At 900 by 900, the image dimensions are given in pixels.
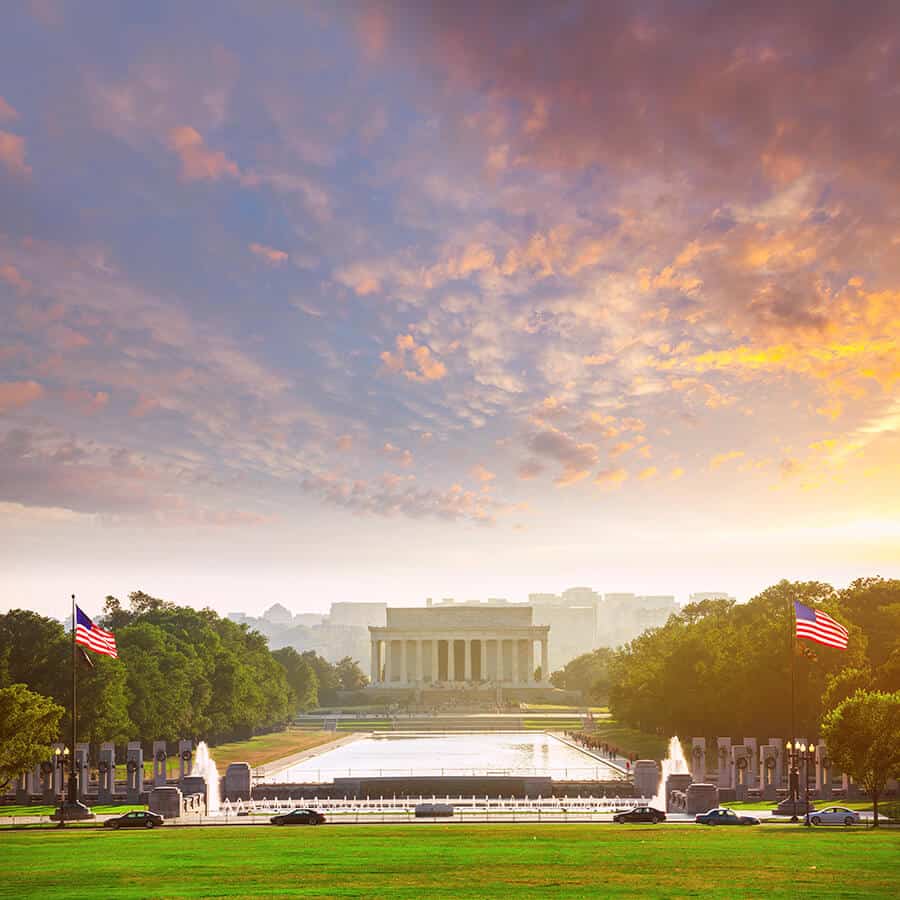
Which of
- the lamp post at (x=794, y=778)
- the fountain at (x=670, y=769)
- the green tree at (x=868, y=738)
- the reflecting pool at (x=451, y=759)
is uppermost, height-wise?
the green tree at (x=868, y=738)

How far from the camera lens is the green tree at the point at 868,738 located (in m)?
53.3

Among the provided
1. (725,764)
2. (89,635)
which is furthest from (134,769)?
(725,764)

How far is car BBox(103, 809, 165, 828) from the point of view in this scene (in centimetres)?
5191

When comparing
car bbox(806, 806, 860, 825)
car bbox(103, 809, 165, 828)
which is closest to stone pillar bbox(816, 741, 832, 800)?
car bbox(806, 806, 860, 825)

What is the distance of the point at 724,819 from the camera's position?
50812mm

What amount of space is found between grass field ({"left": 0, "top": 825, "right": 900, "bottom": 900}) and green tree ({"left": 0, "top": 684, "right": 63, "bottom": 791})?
1236 centimetres

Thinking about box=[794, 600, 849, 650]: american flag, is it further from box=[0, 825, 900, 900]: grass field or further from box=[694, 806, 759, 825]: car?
box=[0, 825, 900, 900]: grass field

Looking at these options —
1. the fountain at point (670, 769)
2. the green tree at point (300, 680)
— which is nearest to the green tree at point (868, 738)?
the fountain at point (670, 769)

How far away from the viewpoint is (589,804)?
2436 inches

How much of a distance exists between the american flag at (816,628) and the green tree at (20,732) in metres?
38.9

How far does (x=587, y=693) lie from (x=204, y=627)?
81.6m

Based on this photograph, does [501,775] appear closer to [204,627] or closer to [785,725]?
[785,725]

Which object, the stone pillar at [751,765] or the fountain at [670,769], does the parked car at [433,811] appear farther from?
the stone pillar at [751,765]

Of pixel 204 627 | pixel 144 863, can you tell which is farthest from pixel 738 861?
pixel 204 627
